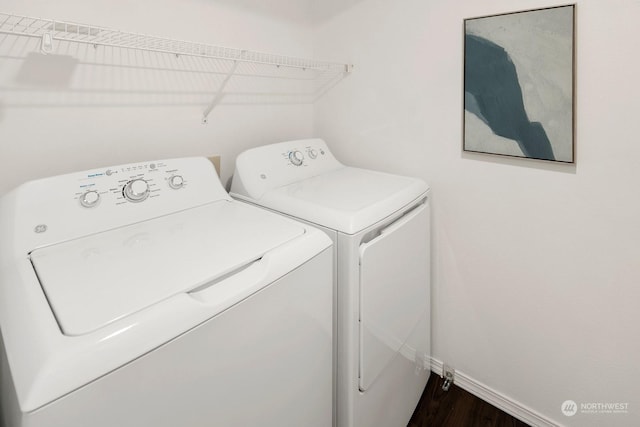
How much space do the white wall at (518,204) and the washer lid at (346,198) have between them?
0.82 feet

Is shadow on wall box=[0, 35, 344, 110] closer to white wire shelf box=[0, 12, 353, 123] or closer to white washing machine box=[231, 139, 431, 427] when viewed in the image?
white wire shelf box=[0, 12, 353, 123]

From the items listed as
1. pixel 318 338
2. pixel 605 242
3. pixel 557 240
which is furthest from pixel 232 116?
pixel 605 242

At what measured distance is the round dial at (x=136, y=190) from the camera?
1.16 metres

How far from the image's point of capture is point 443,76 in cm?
155

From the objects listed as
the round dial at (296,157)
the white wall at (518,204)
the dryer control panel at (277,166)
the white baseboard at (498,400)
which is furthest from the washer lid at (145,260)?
the white baseboard at (498,400)

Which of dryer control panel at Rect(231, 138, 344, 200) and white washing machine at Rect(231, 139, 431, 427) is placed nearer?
white washing machine at Rect(231, 139, 431, 427)

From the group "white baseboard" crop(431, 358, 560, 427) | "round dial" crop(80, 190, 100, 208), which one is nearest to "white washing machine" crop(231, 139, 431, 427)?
"white baseboard" crop(431, 358, 560, 427)

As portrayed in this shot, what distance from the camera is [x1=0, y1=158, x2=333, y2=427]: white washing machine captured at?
60 cm

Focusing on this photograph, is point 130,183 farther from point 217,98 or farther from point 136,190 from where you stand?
point 217,98

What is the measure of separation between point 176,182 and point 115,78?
0.46 metres

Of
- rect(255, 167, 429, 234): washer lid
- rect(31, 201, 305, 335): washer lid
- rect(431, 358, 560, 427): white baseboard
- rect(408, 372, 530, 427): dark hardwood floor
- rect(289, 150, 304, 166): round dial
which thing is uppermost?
rect(289, 150, 304, 166): round dial

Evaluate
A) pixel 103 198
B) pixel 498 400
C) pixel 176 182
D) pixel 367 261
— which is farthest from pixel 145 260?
pixel 498 400

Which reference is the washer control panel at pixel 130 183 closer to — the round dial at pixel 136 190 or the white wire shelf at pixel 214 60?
the round dial at pixel 136 190

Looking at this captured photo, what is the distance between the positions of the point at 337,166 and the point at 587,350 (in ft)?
4.44
